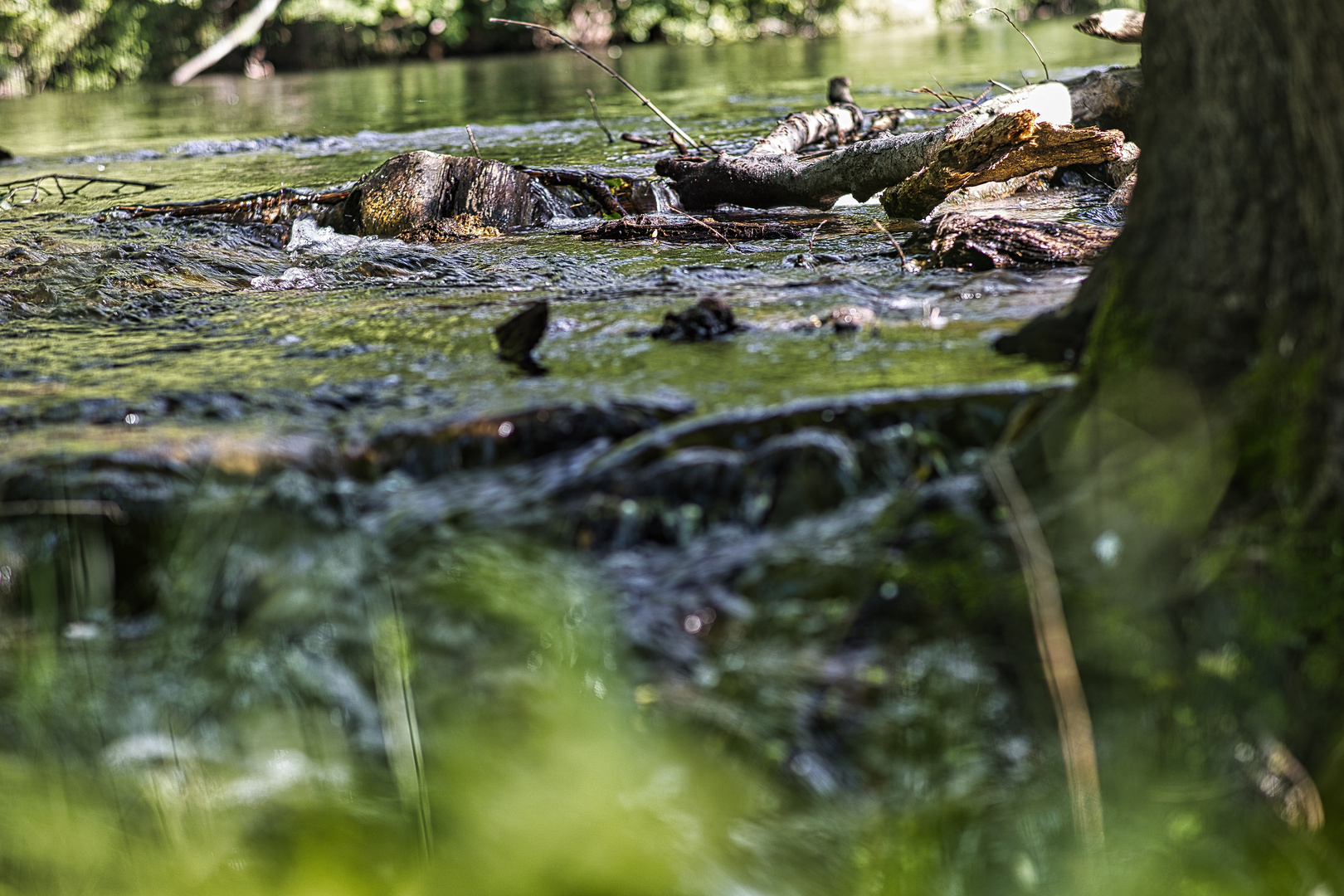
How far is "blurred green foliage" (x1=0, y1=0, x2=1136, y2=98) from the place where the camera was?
28.6 metres

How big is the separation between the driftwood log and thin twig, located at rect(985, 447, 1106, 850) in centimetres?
393

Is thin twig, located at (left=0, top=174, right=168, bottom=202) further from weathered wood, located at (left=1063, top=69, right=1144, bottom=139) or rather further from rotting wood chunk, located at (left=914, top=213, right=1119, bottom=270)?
weathered wood, located at (left=1063, top=69, right=1144, bottom=139)

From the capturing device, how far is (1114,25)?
21.2 feet

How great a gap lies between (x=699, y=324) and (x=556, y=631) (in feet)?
5.08

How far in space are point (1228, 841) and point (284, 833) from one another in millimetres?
1376

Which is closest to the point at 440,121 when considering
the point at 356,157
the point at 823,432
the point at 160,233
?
the point at 356,157

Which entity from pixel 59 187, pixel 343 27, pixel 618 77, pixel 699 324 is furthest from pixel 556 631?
pixel 343 27

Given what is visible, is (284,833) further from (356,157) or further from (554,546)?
(356,157)

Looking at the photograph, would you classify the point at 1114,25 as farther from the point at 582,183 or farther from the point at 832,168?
the point at 582,183

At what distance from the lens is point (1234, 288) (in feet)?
5.95

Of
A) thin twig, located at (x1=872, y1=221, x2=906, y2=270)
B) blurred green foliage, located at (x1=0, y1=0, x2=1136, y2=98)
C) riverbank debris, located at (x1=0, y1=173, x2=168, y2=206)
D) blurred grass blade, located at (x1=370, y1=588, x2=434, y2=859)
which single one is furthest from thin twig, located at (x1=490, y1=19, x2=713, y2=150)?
blurred green foliage, located at (x1=0, y1=0, x2=1136, y2=98)

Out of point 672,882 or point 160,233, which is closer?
point 672,882

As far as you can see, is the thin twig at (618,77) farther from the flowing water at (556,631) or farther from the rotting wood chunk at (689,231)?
the flowing water at (556,631)

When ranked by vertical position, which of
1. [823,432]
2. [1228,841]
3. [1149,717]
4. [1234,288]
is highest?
[1234,288]
